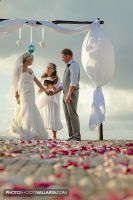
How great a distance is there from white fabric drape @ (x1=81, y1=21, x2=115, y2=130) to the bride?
1755 mm

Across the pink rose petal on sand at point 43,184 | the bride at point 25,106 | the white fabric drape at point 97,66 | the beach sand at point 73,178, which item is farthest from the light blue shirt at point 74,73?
the pink rose petal on sand at point 43,184

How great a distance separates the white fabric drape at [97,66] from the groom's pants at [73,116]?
163cm

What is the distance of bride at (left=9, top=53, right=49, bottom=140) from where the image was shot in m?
14.1

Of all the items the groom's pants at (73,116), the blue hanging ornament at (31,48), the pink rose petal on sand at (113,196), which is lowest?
the pink rose petal on sand at (113,196)

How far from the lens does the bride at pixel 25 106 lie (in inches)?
554

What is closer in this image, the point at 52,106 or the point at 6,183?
the point at 6,183

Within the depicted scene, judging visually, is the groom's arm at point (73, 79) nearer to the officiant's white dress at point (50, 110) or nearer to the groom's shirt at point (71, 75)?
the groom's shirt at point (71, 75)

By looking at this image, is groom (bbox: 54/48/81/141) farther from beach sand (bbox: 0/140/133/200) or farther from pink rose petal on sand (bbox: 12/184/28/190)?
pink rose petal on sand (bbox: 12/184/28/190)

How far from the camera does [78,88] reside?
44.8 ft

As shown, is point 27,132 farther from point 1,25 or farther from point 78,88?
point 1,25

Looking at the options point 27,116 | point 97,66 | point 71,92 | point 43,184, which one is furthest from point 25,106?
point 43,184

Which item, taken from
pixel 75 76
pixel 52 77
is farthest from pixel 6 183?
pixel 52 77

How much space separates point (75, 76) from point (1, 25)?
3411mm

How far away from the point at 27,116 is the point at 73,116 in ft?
4.66
